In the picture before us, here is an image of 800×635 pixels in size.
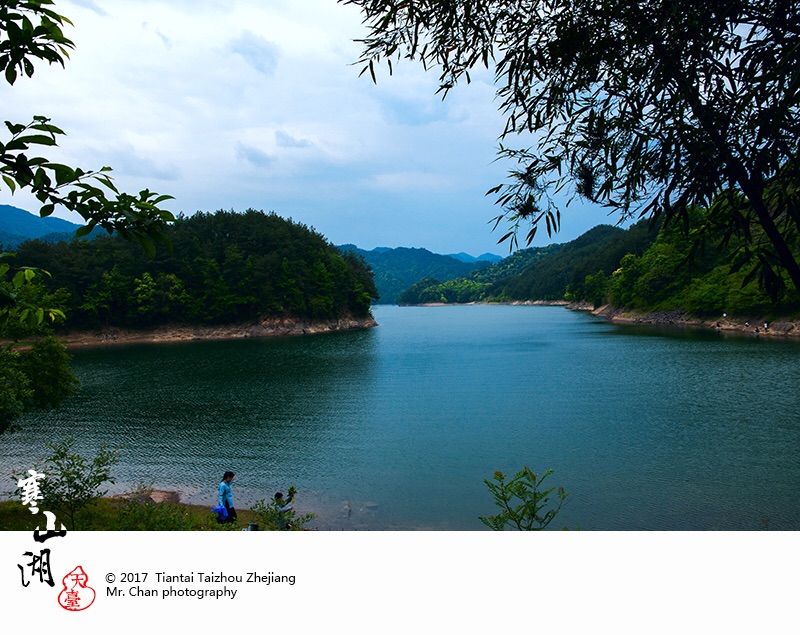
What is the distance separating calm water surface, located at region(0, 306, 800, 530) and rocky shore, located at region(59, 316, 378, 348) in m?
30.1

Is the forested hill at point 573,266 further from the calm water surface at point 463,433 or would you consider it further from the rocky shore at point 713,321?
the calm water surface at point 463,433

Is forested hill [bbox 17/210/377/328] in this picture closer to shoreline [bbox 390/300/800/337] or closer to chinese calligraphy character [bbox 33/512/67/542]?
shoreline [bbox 390/300/800/337]

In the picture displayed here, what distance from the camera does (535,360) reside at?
4009 centimetres

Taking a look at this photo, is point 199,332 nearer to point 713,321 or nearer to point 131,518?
point 713,321

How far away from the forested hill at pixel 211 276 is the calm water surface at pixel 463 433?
3207cm

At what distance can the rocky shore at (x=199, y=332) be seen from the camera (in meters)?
66.2

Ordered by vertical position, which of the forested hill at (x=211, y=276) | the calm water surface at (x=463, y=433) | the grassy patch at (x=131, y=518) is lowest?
the calm water surface at (x=463, y=433)

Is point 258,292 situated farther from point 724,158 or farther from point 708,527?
point 724,158

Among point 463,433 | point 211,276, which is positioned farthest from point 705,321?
point 211,276

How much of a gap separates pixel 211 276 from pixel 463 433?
6392 centimetres

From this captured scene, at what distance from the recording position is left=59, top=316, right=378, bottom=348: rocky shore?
6616 centimetres
